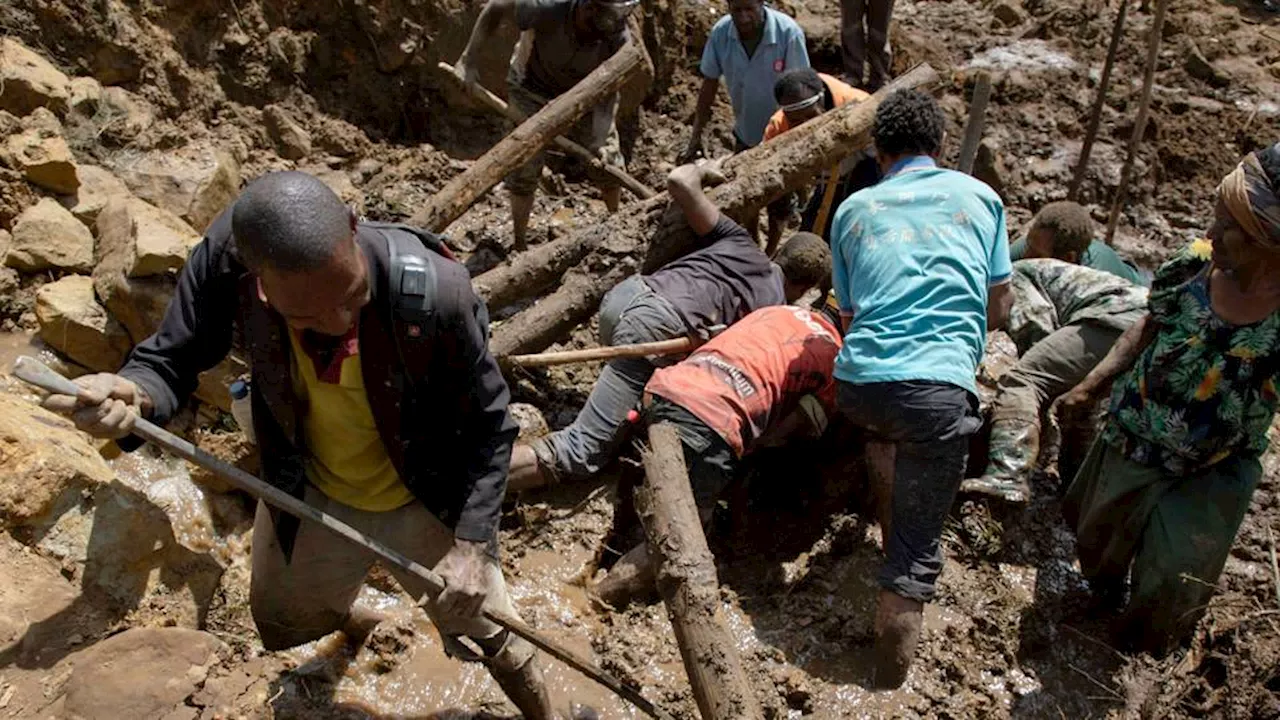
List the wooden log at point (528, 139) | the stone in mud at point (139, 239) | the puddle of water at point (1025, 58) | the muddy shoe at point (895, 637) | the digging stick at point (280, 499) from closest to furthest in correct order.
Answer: the digging stick at point (280, 499), the muddy shoe at point (895, 637), the stone in mud at point (139, 239), the wooden log at point (528, 139), the puddle of water at point (1025, 58)

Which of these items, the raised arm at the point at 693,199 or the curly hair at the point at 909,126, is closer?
the curly hair at the point at 909,126

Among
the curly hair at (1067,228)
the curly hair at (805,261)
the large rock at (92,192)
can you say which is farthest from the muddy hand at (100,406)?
the curly hair at (1067,228)

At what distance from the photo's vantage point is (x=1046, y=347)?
433cm

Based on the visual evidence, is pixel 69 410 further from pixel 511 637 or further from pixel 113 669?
pixel 511 637

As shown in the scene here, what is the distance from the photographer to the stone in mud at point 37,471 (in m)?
2.81

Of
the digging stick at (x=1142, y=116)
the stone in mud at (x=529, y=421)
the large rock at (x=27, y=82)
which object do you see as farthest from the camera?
the digging stick at (x=1142, y=116)

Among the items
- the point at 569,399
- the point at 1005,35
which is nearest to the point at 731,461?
the point at 569,399

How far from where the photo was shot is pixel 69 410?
6.70ft

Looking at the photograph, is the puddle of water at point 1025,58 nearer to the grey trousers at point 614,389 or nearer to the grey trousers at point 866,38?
the grey trousers at point 866,38

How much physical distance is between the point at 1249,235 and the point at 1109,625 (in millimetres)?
1795

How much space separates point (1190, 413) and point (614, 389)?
2.21 metres

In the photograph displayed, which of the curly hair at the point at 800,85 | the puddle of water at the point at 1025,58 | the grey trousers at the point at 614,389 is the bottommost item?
the grey trousers at the point at 614,389

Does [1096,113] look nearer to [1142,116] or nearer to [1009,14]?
[1142,116]

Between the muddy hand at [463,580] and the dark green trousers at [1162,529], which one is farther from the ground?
the muddy hand at [463,580]
